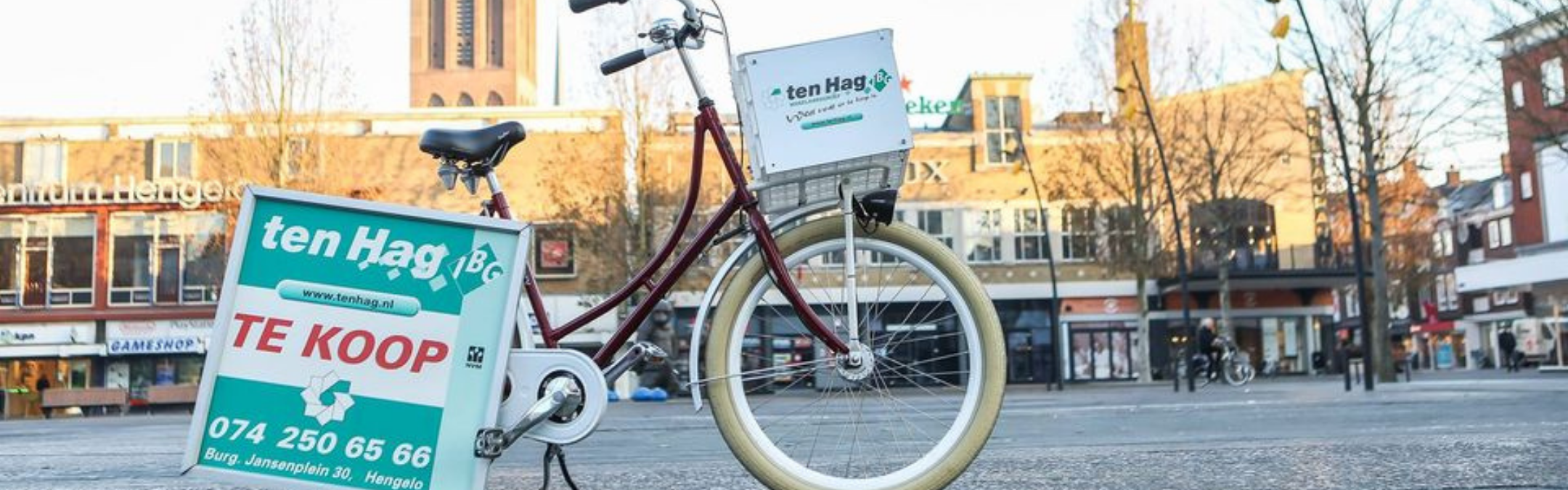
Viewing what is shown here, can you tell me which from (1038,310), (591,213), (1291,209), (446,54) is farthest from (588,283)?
(446,54)

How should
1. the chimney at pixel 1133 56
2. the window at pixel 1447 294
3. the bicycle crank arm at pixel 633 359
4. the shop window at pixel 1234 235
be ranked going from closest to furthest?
the bicycle crank arm at pixel 633 359, the chimney at pixel 1133 56, the shop window at pixel 1234 235, the window at pixel 1447 294

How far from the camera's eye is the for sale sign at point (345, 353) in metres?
2.80

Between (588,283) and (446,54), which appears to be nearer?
(588,283)

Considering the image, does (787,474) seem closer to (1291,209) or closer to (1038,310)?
(1038,310)

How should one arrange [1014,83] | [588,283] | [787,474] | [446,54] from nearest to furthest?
[787,474] < [588,283] < [1014,83] < [446,54]

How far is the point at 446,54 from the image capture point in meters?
84.5

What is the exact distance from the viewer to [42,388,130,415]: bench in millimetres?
30812

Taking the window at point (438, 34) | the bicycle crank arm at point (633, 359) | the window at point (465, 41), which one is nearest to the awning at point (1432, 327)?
the window at point (465, 41)

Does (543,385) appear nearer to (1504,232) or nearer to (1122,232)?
(1122,232)

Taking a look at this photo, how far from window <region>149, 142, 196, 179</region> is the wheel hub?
46.1 meters

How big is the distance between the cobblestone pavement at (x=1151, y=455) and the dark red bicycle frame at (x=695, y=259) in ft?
2.48

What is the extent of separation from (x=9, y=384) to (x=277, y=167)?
16.4 metres

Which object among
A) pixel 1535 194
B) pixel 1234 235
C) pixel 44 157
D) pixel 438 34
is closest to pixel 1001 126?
pixel 1234 235

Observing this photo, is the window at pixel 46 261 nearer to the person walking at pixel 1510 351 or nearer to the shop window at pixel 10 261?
the shop window at pixel 10 261
